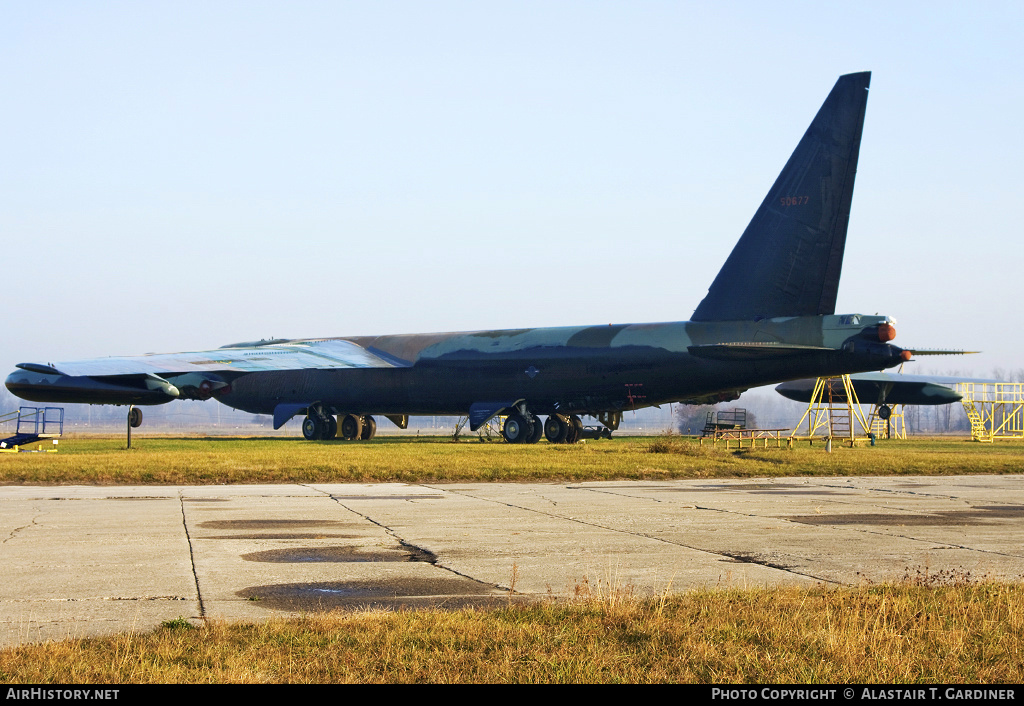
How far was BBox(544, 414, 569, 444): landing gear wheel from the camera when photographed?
3981 cm

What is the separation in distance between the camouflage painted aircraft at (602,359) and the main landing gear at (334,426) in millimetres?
80

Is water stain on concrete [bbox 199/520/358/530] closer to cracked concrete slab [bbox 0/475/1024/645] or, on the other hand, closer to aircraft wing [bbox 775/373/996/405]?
cracked concrete slab [bbox 0/475/1024/645]

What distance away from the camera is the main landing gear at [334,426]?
44.9 meters

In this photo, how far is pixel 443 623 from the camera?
6.73 metres

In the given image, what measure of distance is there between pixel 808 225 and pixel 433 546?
899 inches

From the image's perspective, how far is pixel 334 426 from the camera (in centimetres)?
4531

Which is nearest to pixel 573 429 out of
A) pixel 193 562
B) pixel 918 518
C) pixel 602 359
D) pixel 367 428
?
pixel 602 359

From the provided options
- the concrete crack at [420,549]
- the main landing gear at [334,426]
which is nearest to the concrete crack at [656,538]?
the concrete crack at [420,549]

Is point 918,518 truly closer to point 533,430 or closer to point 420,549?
point 420,549

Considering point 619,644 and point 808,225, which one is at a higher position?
point 808,225

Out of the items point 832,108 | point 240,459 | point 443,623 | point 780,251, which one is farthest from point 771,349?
point 443,623
